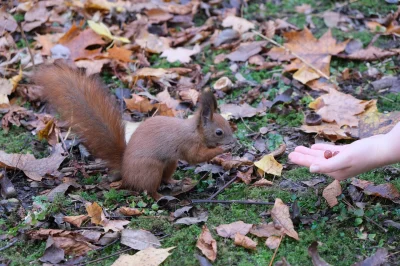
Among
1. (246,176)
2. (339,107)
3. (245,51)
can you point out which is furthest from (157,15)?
(246,176)

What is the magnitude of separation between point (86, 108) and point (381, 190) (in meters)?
1.57

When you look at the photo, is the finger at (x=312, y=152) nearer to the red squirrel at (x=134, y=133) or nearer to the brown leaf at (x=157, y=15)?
the red squirrel at (x=134, y=133)

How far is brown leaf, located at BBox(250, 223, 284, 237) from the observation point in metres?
2.53

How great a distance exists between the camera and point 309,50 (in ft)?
14.3

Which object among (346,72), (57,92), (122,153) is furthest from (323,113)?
(57,92)

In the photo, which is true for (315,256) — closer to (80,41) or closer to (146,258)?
(146,258)

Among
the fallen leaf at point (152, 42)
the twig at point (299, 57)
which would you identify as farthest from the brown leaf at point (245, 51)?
the fallen leaf at point (152, 42)

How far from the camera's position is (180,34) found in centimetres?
479

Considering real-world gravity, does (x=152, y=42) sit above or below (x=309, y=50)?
above

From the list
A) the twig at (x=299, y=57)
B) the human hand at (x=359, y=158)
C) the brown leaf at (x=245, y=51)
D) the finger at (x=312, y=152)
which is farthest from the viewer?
the brown leaf at (x=245, y=51)

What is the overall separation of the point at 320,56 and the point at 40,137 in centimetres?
215

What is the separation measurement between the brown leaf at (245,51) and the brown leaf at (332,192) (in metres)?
1.82

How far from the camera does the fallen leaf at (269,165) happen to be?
10.0ft

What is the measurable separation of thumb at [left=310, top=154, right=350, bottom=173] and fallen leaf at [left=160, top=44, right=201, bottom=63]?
2237 mm
